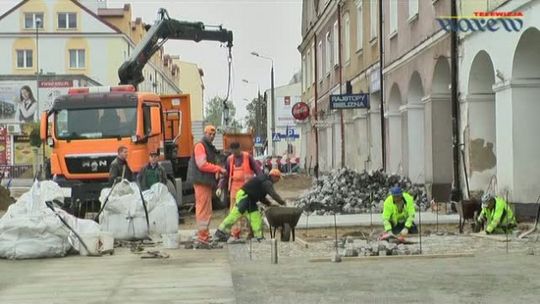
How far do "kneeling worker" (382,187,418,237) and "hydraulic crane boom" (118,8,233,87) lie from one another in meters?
12.2

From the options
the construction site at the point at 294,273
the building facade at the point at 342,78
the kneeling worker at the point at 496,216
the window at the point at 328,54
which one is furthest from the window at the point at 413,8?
the window at the point at 328,54

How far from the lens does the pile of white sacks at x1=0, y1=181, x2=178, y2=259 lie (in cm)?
1214

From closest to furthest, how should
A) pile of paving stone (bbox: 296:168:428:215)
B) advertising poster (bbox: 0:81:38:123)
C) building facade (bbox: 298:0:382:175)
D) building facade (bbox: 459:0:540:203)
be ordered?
building facade (bbox: 459:0:540:203) < pile of paving stone (bbox: 296:168:428:215) < building facade (bbox: 298:0:382:175) < advertising poster (bbox: 0:81:38:123)

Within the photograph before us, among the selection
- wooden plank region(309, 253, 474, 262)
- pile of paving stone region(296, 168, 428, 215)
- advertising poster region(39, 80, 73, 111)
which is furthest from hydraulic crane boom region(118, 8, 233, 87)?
advertising poster region(39, 80, 73, 111)

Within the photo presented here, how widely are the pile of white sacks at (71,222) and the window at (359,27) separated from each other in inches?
677

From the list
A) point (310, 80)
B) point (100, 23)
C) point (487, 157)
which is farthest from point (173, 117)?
point (100, 23)

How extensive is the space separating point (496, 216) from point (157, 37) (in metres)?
13.1

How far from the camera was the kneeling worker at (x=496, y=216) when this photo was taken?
46.5 feet

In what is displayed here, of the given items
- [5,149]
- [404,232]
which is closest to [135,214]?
[404,232]

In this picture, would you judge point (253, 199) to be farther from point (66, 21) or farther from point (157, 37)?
point (66, 21)

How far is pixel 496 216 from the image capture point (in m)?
14.2

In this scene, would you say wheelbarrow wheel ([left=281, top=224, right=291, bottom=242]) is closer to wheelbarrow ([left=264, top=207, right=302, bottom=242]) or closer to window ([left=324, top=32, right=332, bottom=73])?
wheelbarrow ([left=264, top=207, right=302, bottom=242])

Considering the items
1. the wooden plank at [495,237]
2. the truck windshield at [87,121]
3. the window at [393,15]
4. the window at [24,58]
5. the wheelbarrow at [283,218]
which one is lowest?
the wooden plank at [495,237]

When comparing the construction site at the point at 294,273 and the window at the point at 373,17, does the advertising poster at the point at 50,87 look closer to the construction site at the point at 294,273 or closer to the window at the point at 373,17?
the window at the point at 373,17
